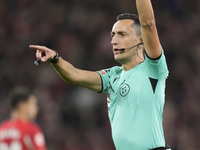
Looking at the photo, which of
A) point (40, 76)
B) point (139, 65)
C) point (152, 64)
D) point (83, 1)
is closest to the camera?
point (152, 64)

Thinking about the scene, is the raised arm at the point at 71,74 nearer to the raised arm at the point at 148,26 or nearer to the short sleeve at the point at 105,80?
the short sleeve at the point at 105,80

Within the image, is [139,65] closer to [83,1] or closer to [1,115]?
[1,115]

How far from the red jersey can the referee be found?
50.0 inches

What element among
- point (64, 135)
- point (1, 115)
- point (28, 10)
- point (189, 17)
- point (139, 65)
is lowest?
point (64, 135)

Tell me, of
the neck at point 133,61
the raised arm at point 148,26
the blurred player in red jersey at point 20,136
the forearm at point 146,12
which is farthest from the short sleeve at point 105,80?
the blurred player in red jersey at point 20,136

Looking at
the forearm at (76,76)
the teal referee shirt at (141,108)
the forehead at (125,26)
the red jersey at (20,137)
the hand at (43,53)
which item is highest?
the forehead at (125,26)

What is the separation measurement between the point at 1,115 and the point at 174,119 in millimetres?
4497

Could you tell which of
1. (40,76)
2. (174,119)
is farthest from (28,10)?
(174,119)

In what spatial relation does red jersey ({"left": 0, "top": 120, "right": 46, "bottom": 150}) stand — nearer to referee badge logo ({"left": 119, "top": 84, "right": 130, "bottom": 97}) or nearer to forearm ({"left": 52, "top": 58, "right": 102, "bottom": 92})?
forearm ({"left": 52, "top": 58, "right": 102, "bottom": 92})

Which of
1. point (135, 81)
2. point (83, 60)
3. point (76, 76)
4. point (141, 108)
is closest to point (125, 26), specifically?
point (135, 81)

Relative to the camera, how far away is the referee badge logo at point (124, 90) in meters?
3.52

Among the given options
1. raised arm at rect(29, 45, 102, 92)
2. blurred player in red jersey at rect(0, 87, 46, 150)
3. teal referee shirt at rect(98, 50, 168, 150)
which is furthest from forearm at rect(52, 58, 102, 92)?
blurred player in red jersey at rect(0, 87, 46, 150)

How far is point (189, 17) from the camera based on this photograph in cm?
989

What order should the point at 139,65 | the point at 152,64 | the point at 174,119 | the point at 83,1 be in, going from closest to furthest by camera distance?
1. the point at 152,64
2. the point at 139,65
3. the point at 174,119
4. the point at 83,1
